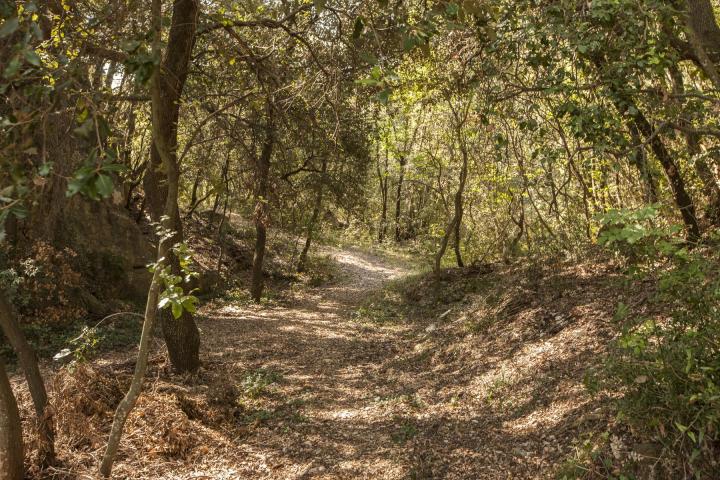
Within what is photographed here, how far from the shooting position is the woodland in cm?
362

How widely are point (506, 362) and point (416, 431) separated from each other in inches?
78.2

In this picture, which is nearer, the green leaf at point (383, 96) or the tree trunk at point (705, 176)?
the green leaf at point (383, 96)

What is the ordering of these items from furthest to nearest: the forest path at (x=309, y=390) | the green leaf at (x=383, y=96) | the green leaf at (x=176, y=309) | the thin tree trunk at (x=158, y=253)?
the forest path at (x=309, y=390)
the thin tree trunk at (x=158, y=253)
the green leaf at (x=176, y=309)
the green leaf at (x=383, y=96)

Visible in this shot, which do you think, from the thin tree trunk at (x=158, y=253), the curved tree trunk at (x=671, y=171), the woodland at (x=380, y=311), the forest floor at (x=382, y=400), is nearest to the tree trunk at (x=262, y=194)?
the woodland at (x=380, y=311)

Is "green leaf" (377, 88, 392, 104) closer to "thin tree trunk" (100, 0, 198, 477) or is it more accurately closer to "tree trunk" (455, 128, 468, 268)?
"thin tree trunk" (100, 0, 198, 477)

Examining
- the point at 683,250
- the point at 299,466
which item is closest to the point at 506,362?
the point at 299,466

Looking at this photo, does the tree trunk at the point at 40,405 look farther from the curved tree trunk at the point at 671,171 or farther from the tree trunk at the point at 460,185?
the tree trunk at the point at 460,185

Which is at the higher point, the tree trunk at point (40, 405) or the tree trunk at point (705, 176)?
the tree trunk at point (705, 176)

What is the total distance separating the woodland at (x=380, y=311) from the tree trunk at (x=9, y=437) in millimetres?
17

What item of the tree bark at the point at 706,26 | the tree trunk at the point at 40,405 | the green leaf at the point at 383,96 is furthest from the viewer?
the tree bark at the point at 706,26

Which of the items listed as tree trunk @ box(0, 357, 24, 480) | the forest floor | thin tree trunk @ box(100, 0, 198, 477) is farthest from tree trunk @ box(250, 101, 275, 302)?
tree trunk @ box(0, 357, 24, 480)

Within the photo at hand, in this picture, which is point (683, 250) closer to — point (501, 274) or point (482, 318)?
point (482, 318)

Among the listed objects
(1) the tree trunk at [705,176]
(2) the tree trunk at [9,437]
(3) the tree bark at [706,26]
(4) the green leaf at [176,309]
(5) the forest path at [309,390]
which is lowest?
(5) the forest path at [309,390]

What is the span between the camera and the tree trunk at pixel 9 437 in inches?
170
